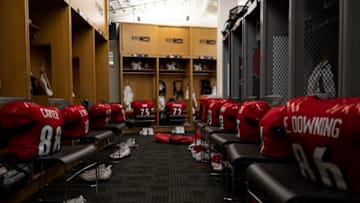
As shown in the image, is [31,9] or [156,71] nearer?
[31,9]

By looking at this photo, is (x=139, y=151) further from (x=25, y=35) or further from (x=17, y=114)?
(x=17, y=114)

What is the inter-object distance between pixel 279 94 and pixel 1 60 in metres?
2.24

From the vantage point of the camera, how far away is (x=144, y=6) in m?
7.52

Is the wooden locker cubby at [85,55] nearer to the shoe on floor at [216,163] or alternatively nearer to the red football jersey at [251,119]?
the shoe on floor at [216,163]

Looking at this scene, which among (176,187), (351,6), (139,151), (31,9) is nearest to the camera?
(351,6)

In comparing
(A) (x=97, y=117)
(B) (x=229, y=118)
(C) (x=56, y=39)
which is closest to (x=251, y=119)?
(B) (x=229, y=118)

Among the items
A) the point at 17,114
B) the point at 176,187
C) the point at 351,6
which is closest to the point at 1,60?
the point at 17,114

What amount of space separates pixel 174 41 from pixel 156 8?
1.46m

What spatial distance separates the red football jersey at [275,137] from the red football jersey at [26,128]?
4.16 feet

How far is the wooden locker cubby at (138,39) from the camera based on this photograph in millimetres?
6750

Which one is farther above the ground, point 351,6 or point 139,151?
point 351,6

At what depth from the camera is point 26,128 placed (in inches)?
63.8

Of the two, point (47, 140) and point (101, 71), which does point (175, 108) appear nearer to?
point (101, 71)

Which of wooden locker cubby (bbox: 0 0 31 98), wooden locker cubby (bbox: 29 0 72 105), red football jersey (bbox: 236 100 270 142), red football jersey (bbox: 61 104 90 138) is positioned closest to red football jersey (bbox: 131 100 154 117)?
wooden locker cubby (bbox: 29 0 72 105)
